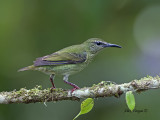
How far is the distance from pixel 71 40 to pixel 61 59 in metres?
1.89

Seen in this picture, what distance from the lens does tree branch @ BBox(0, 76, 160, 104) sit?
3297 millimetres

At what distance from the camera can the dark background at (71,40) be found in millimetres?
5629

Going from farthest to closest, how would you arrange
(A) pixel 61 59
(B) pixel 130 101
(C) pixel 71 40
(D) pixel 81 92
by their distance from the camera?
(C) pixel 71 40
(A) pixel 61 59
(D) pixel 81 92
(B) pixel 130 101

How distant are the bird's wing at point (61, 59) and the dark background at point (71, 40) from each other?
33.4 inches

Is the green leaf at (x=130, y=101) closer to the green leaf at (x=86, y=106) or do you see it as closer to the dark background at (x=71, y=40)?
the green leaf at (x=86, y=106)

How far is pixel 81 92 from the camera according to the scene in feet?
12.3

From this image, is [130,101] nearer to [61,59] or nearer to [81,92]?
[81,92]

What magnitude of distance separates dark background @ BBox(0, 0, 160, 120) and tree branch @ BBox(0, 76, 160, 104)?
5.33 feet

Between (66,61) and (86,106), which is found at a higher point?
(66,61)

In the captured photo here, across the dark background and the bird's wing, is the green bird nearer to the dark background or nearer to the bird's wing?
the bird's wing

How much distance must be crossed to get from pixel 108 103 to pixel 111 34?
2212 mm

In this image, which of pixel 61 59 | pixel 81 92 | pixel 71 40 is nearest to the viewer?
pixel 81 92

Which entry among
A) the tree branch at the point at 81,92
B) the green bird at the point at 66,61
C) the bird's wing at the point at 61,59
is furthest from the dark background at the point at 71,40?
the tree branch at the point at 81,92

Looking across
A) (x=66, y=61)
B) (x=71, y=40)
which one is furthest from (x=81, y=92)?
(x=71, y=40)
